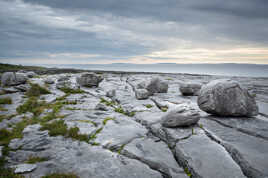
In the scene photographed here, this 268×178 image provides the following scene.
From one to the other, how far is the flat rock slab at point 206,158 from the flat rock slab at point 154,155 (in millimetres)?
349

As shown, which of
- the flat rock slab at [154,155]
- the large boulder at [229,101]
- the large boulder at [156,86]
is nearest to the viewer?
the flat rock slab at [154,155]

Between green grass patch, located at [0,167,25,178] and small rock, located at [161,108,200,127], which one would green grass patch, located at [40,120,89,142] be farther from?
small rock, located at [161,108,200,127]

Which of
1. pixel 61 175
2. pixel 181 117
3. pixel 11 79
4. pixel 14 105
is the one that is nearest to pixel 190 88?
pixel 181 117

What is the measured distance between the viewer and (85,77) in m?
20.0

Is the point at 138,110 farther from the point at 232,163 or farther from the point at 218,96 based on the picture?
the point at 232,163

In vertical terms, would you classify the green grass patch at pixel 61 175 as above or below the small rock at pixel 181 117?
below

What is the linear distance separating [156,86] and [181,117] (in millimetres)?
9289

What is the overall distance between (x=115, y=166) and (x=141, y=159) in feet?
3.07

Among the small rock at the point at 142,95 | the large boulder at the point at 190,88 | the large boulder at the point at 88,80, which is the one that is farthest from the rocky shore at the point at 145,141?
the large boulder at the point at 88,80

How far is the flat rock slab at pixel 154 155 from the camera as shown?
4885mm

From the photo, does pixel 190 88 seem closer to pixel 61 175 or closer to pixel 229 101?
pixel 229 101

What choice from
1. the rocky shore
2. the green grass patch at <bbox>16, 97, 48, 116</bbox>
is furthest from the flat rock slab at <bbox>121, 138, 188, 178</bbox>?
the green grass patch at <bbox>16, 97, 48, 116</bbox>

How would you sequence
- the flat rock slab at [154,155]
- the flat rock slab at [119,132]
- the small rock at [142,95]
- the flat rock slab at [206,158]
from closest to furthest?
the flat rock slab at [206,158] → the flat rock slab at [154,155] → the flat rock slab at [119,132] → the small rock at [142,95]

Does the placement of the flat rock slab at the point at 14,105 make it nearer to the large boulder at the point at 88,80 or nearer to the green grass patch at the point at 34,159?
the green grass patch at the point at 34,159
